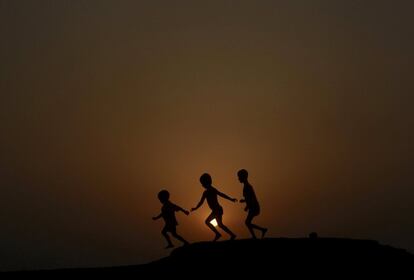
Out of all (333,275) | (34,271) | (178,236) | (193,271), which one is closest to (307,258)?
(333,275)

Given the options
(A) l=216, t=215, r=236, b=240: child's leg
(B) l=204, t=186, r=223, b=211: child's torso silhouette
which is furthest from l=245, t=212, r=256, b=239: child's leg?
(B) l=204, t=186, r=223, b=211: child's torso silhouette

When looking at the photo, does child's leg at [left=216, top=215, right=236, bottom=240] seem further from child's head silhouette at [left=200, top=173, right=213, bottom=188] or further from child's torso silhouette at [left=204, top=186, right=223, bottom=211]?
child's head silhouette at [left=200, top=173, right=213, bottom=188]

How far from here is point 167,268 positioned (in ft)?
60.6

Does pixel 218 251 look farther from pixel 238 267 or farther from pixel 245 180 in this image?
pixel 245 180

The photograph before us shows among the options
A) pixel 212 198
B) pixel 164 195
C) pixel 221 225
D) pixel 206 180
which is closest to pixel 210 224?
pixel 221 225

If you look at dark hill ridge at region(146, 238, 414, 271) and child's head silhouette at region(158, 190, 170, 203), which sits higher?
child's head silhouette at region(158, 190, 170, 203)

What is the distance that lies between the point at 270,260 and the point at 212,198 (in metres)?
4.26

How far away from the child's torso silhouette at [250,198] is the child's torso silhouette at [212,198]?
1036 mm

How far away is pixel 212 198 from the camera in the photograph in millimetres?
21609

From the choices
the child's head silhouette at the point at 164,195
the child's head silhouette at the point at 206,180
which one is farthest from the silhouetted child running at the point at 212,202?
the child's head silhouette at the point at 164,195

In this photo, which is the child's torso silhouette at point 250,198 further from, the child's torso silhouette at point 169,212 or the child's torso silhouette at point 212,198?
the child's torso silhouette at point 169,212

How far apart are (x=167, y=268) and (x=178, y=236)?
342cm

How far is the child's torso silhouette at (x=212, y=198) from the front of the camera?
21562mm

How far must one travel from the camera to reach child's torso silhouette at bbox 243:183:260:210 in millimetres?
21234
